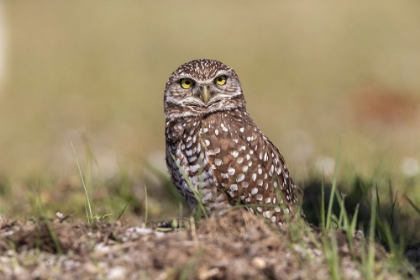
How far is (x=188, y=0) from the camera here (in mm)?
20906

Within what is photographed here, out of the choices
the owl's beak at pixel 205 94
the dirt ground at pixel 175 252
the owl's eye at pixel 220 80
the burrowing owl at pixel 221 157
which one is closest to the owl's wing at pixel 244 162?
the burrowing owl at pixel 221 157

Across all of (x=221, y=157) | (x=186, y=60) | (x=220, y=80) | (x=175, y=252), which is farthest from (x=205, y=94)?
(x=186, y=60)

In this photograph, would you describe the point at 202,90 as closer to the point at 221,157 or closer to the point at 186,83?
the point at 186,83

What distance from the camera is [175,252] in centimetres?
295

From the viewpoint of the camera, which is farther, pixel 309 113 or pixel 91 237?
pixel 309 113

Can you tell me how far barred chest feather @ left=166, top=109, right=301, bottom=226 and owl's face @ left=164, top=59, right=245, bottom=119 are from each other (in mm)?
246

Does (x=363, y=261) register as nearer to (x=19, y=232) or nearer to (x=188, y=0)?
(x=19, y=232)

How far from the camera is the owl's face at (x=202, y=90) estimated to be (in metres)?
4.88

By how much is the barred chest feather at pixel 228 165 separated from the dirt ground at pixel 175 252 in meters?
0.85

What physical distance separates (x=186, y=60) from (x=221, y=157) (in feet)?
35.1

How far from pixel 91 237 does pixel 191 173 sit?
3.99ft

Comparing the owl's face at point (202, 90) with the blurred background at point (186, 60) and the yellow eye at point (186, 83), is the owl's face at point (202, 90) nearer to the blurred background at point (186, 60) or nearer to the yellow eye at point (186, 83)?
the yellow eye at point (186, 83)

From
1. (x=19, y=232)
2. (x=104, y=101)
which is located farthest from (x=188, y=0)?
(x=19, y=232)

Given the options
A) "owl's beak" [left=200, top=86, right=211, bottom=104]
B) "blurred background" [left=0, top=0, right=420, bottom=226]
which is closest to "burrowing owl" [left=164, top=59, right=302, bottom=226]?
"owl's beak" [left=200, top=86, right=211, bottom=104]
